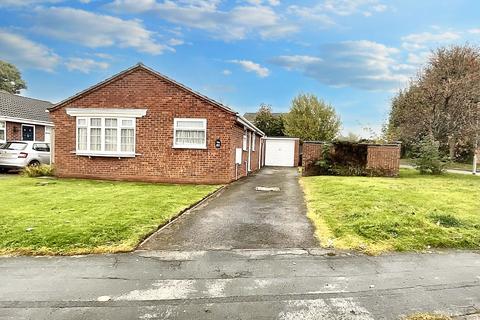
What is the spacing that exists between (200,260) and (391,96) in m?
29.4

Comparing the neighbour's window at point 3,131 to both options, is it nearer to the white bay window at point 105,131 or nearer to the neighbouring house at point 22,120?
the neighbouring house at point 22,120

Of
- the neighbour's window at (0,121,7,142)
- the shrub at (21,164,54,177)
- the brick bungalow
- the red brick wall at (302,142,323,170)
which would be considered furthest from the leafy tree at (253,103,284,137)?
the shrub at (21,164,54,177)

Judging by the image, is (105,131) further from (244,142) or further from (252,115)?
(252,115)

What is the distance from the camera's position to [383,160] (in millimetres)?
18922

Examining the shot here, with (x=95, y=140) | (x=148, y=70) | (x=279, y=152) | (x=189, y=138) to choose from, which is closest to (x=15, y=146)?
(x=95, y=140)

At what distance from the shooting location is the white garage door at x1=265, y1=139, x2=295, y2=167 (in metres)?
32.5

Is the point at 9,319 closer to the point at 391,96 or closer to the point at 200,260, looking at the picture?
the point at 200,260

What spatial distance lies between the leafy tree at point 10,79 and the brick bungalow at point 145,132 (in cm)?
5141

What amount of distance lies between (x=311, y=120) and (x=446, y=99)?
14.6 meters

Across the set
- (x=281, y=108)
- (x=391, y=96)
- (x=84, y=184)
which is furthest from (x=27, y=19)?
(x=281, y=108)

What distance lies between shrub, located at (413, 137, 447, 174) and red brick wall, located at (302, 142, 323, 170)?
5700mm

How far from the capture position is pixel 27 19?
19.1 meters

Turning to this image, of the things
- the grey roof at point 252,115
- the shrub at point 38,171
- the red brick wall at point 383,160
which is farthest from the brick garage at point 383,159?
the grey roof at point 252,115

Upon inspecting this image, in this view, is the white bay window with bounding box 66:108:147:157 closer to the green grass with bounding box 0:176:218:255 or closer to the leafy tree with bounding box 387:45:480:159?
the green grass with bounding box 0:176:218:255
